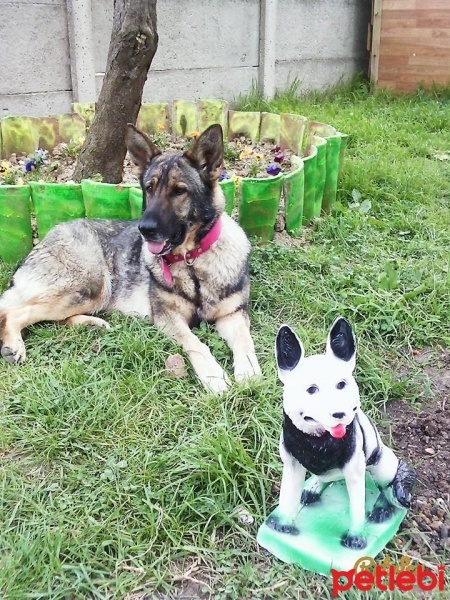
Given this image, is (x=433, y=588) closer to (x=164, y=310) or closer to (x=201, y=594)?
(x=201, y=594)

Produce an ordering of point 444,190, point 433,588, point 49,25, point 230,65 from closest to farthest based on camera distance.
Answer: point 433,588, point 444,190, point 49,25, point 230,65

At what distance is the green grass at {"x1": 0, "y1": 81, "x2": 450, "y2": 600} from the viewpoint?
1925 mm

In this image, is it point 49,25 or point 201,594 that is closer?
A: point 201,594

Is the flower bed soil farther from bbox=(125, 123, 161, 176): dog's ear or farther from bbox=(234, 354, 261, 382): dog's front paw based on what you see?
bbox=(234, 354, 261, 382): dog's front paw

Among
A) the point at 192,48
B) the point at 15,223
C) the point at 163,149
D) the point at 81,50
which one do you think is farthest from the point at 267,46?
the point at 15,223

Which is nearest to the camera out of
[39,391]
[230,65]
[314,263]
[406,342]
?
[39,391]

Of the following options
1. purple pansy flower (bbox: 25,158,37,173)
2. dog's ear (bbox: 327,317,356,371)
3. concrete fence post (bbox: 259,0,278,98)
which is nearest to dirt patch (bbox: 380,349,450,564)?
dog's ear (bbox: 327,317,356,371)

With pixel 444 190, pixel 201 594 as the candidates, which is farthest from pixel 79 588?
pixel 444 190

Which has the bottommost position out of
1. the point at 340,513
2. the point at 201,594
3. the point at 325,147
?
the point at 201,594

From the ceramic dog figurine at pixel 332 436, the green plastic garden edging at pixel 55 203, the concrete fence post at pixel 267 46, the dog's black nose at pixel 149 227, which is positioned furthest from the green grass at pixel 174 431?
the concrete fence post at pixel 267 46

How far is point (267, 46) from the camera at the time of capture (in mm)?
8430

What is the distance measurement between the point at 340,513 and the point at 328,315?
1.54 meters

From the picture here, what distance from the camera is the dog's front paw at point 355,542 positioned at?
1.88 metres

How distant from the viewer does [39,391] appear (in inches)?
109
